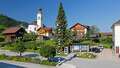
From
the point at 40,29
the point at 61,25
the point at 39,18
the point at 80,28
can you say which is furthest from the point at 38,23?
the point at 61,25

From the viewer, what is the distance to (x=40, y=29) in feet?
369

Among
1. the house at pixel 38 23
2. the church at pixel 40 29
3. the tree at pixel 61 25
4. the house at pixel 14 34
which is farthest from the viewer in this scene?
the house at pixel 38 23

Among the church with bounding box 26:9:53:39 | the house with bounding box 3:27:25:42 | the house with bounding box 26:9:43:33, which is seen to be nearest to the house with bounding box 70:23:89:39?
the church with bounding box 26:9:53:39

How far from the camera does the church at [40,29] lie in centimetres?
10984

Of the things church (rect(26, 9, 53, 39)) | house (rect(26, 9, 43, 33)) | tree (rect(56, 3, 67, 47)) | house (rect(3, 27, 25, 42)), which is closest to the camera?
tree (rect(56, 3, 67, 47))

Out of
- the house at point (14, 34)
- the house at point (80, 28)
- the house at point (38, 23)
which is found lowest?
the house at point (14, 34)

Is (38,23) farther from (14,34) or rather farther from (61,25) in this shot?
(61,25)

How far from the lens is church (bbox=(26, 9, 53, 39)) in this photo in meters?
110

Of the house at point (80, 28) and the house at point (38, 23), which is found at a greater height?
the house at point (38, 23)

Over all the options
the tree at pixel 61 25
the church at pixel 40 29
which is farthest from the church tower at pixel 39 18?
the tree at pixel 61 25

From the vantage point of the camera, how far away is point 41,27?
113500 mm

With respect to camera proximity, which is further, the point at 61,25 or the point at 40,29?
the point at 40,29

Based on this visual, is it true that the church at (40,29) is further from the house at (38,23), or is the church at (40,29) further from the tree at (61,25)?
the tree at (61,25)

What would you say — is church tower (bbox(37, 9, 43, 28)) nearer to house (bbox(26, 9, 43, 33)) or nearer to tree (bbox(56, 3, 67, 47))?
house (bbox(26, 9, 43, 33))
